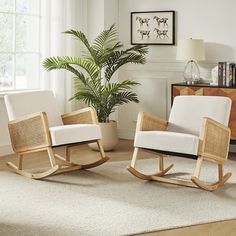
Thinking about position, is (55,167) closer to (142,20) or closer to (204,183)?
(204,183)

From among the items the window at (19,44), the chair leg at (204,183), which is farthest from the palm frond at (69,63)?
the chair leg at (204,183)

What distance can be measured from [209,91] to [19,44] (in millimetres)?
2194

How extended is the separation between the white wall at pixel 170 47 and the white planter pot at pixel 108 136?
2.52ft

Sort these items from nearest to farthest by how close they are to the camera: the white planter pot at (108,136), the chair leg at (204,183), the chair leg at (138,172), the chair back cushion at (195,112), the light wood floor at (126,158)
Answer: the light wood floor at (126,158) < the chair leg at (204,183) < the chair leg at (138,172) < the chair back cushion at (195,112) < the white planter pot at (108,136)

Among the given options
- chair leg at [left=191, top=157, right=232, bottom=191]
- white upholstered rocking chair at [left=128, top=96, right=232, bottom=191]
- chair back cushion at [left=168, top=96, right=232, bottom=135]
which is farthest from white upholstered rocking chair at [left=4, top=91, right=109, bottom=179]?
chair leg at [left=191, top=157, right=232, bottom=191]

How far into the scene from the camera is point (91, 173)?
499cm

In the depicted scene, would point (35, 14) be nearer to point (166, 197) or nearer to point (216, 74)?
point (216, 74)

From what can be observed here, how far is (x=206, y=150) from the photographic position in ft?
14.4

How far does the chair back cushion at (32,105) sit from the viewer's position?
4.98 meters

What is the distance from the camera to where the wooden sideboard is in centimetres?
578

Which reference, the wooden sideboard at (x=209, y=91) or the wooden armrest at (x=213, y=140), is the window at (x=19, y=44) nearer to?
the wooden sideboard at (x=209, y=91)

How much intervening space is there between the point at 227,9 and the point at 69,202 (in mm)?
3206

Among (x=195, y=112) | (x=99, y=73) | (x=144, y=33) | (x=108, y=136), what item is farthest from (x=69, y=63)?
(x=195, y=112)

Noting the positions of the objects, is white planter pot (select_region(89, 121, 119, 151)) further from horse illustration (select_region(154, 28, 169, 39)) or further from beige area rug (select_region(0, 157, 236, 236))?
horse illustration (select_region(154, 28, 169, 39))
